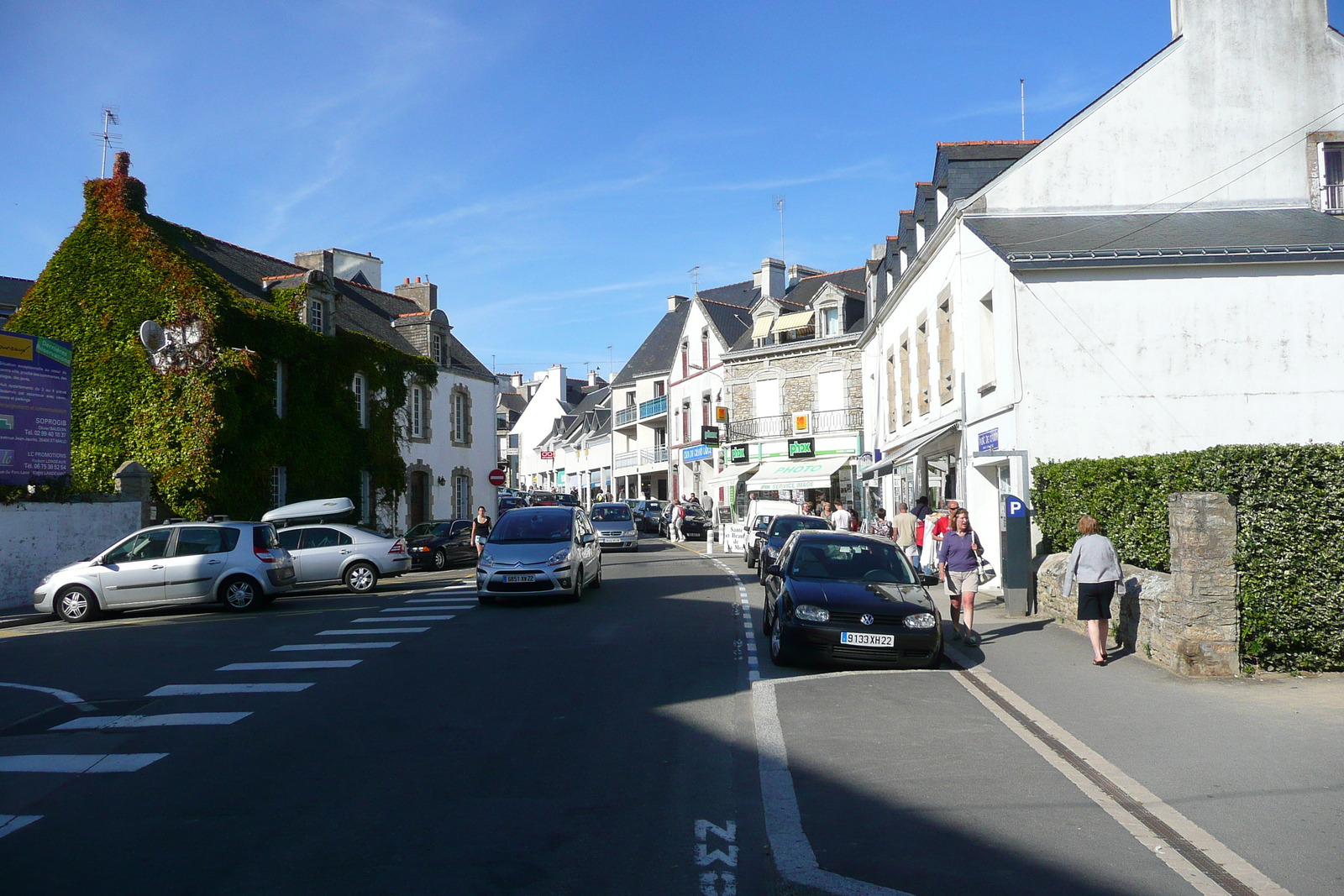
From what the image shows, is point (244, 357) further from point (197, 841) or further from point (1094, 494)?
point (197, 841)

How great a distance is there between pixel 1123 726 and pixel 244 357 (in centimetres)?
2417

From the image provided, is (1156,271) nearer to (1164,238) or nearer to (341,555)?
(1164,238)

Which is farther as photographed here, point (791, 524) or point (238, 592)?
point (791, 524)

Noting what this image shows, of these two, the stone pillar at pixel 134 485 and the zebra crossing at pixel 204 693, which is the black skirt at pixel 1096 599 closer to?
the zebra crossing at pixel 204 693

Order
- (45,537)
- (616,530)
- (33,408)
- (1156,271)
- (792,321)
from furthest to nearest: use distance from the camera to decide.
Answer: (792,321)
(616,530)
(45,537)
(33,408)
(1156,271)

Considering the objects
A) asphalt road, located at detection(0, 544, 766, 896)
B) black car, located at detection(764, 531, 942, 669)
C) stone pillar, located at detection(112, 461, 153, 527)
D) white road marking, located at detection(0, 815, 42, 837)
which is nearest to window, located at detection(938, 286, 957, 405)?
black car, located at detection(764, 531, 942, 669)

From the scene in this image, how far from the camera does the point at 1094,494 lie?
13672 millimetres

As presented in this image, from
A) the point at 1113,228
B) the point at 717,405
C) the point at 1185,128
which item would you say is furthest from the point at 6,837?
the point at 717,405

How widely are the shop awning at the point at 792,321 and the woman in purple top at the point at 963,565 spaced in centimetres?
3443

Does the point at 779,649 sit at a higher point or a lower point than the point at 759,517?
lower

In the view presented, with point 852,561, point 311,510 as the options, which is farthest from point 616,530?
point 852,561

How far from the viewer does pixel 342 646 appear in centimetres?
1264

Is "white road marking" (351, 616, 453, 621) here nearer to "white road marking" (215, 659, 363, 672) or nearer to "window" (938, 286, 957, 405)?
"white road marking" (215, 659, 363, 672)

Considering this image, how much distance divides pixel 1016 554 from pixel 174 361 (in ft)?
68.9
